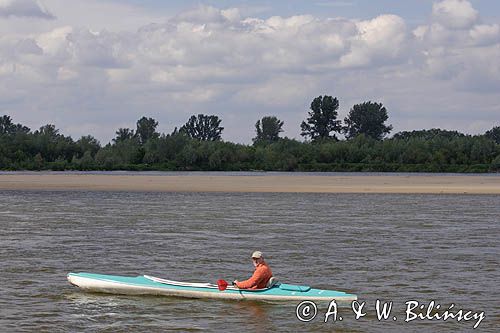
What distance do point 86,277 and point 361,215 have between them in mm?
27371

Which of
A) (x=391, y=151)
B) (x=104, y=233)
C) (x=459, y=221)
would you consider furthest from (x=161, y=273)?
(x=391, y=151)

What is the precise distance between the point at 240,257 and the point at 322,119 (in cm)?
15816

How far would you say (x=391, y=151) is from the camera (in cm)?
14462

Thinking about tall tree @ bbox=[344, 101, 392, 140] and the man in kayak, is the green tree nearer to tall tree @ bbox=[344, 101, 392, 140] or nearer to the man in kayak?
tall tree @ bbox=[344, 101, 392, 140]

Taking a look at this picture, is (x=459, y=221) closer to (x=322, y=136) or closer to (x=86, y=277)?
(x=86, y=277)

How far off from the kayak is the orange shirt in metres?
0.11

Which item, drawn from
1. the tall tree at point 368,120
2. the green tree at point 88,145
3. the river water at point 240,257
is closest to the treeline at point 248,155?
the green tree at point 88,145

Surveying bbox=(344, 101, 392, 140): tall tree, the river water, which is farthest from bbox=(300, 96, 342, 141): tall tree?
the river water

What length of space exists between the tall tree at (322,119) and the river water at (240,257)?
127 meters

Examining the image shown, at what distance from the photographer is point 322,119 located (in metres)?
186

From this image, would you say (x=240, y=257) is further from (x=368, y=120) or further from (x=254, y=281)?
(x=368, y=120)

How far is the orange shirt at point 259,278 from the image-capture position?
20.3 m

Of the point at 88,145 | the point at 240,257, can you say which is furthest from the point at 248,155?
the point at 240,257

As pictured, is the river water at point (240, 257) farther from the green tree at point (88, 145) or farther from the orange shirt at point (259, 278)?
the green tree at point (88, 145)
